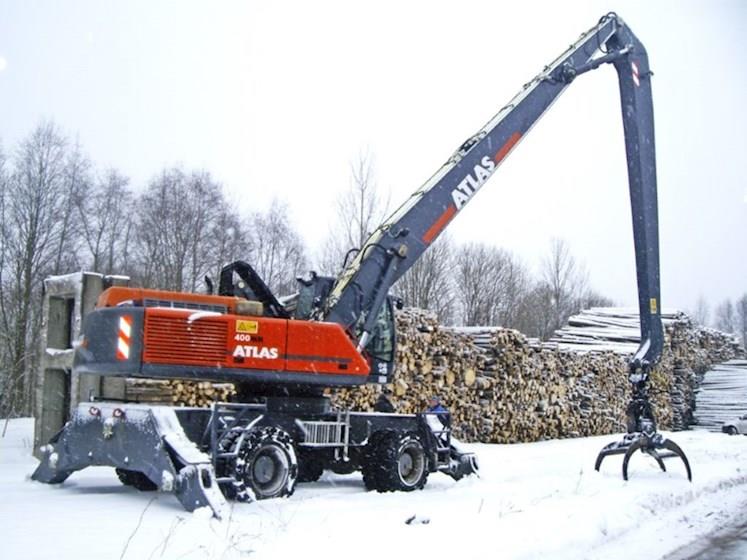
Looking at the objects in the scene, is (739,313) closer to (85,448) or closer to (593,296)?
(593,296)

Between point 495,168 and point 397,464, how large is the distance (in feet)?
14.6

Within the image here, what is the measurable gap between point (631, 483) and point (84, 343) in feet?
23.1

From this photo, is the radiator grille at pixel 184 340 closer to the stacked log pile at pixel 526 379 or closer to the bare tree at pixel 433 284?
the stacked log pile at pixel 526 379

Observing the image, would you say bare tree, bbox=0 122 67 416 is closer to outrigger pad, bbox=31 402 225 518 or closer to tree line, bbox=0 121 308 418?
tree line, bbox=0 121 308 418

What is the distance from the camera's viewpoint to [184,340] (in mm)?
8211

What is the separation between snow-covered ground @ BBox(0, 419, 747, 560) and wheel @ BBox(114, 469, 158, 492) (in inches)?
4.1

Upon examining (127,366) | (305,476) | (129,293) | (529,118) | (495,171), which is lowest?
(305,476)

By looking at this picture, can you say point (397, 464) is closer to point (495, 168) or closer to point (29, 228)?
point (495, 168)

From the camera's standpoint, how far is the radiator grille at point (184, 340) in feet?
26.4

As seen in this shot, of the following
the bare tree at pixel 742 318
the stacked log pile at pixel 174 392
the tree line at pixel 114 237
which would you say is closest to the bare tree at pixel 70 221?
the tree line at pixel 114 237

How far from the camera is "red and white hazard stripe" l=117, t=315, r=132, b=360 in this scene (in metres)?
8.08

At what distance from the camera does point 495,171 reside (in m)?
11.6

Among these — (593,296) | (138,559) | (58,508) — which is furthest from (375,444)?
(593,296)

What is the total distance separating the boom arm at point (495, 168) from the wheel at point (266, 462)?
5.91 feet
